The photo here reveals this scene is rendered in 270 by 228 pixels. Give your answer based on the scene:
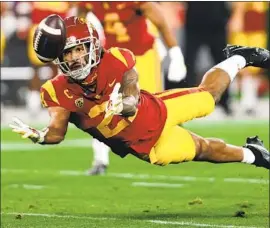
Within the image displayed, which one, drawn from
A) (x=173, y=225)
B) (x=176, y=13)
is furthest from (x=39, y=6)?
(x=173, y=225)

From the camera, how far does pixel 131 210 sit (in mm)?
7234

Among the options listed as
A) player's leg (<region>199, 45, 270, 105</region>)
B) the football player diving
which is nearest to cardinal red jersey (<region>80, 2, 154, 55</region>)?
player's leg (<region>199, 45, 270, 105</region>)

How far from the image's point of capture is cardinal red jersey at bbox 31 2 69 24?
13275 millimetres

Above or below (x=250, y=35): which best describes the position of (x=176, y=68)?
above

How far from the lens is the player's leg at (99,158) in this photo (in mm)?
9062

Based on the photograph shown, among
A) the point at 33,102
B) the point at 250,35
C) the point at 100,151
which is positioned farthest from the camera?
the point at 250,35

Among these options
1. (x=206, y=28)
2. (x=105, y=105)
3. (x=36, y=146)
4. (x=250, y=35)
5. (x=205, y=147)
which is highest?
(x=105, y=105)

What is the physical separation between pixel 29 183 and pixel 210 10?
563cm

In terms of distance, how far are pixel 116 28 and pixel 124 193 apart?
1294 mm

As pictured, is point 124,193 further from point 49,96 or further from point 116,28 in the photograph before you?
point 49,96

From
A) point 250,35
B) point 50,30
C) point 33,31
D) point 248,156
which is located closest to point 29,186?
point 248,156

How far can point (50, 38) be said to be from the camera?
5879 mm

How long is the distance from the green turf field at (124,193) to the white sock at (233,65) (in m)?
0.84

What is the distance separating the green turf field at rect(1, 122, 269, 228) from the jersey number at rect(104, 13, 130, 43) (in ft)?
3.58
